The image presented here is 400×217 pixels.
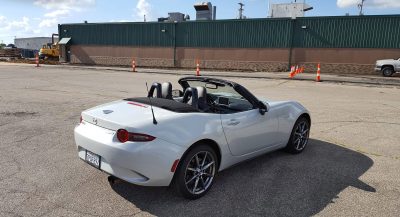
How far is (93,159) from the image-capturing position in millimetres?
3873

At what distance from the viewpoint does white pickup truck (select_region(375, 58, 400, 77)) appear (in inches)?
939

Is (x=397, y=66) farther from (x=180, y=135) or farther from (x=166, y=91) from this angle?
(x=180, y=135)

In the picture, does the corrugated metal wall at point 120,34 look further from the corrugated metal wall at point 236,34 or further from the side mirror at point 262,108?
the side mirror at point 262,108

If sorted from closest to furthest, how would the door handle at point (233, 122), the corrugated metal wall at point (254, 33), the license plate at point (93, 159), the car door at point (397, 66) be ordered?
the license plate at point (93, 159)
the door handle at point (233, 122)
the car door at point (397, 66)
the corrugated metal wall at point (254, 33)

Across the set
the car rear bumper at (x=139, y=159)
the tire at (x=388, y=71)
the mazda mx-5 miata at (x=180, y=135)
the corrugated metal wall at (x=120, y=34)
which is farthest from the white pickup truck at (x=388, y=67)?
the car rear bumper at (x=139, y=159)

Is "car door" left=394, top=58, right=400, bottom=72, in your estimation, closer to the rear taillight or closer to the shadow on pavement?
the shadow on pavement

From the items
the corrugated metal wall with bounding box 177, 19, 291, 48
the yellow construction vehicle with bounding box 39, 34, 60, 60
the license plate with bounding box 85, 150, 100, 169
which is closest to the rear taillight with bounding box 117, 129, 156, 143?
the license plate with bounding box 85, 150, 100, 169

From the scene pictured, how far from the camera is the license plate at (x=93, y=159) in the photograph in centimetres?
381

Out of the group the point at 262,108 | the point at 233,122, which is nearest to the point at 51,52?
the point at 262,108

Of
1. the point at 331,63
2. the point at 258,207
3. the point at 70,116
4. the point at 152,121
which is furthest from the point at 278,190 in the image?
the point at 331,63

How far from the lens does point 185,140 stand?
370 centimetres

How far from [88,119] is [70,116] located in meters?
4.51

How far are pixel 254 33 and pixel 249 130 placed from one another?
27.6 m

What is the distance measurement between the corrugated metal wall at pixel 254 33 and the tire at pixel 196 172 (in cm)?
2681
